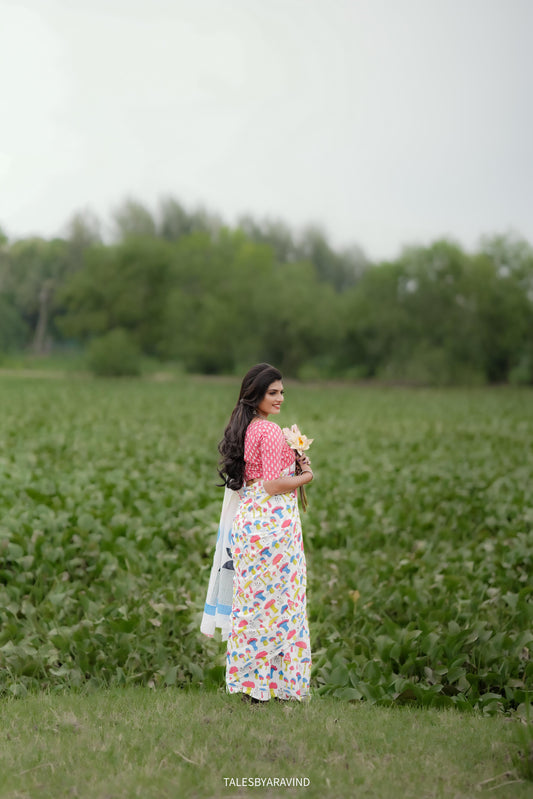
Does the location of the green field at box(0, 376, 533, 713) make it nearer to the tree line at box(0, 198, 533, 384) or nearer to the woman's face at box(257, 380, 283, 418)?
the woman's face at box(257, 380, 283, 418)

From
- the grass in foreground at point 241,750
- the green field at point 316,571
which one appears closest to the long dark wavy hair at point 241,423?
the grass in foreground at point 241,750

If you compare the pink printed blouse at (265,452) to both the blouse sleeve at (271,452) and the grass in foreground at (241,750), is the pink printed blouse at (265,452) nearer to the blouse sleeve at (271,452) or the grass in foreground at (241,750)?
the blouse sleeve at (271,452)

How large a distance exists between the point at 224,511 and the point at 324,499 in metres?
6.04

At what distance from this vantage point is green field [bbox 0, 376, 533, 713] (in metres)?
5.07

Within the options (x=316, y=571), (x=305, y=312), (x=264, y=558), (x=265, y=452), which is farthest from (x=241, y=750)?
(x=305, y=312)

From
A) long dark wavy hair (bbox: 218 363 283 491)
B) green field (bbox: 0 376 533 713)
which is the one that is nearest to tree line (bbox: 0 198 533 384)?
green field (bbox: 0 376 533 713)

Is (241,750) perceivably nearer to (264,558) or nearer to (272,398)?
(264,558)

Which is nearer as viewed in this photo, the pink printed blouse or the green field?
the pink printed blouse

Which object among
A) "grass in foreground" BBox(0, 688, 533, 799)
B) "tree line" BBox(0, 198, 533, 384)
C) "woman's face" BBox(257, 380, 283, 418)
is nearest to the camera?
"grass in foreground" BBox(0, 688, 533, 799)

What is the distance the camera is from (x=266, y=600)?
4.14 meters

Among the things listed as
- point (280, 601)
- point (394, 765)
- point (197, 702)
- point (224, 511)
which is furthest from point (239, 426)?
point (394, 765)

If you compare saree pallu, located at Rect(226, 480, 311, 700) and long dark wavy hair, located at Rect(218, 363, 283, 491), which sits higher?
long dark wavy hair, located at Rect(218, 363, 283, 491)

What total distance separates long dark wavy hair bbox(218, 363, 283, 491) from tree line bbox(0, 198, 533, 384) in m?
46.8

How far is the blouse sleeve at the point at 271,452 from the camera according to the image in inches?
161
